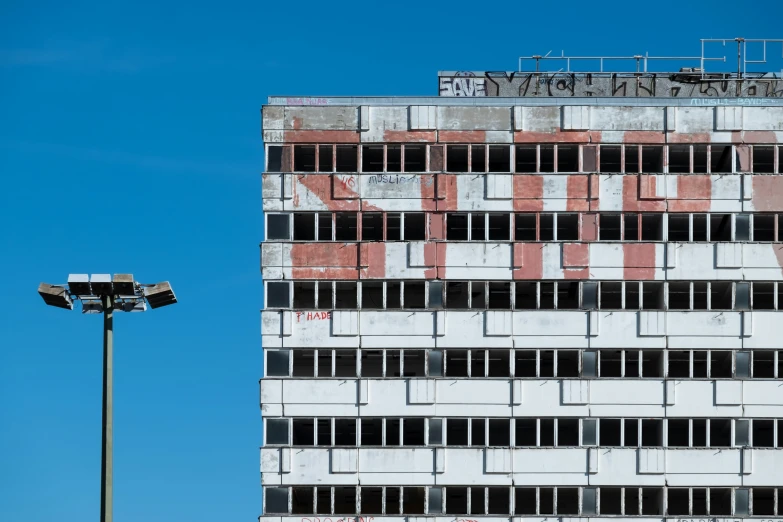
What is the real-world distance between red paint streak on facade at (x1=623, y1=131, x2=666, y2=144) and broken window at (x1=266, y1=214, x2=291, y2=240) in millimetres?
17669

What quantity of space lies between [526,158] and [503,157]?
117 cm

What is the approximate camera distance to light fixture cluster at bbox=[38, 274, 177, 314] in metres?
65.6

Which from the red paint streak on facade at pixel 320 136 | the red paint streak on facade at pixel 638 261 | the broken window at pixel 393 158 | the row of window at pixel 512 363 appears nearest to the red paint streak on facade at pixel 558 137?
the red paint streak on facade at pixel 638 261

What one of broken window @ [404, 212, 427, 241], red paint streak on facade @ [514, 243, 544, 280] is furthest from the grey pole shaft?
red paint streak on facade @ [514, 243, 544, 280]

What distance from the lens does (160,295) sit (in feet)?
221

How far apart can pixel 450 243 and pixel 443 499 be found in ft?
41.9

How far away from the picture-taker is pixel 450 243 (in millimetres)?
97688

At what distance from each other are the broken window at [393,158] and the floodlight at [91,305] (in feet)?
110

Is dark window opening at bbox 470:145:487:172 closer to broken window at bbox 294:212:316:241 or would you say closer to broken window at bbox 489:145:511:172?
broken window at bbox 489:145:511:172

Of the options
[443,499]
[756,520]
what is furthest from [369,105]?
[756,520]

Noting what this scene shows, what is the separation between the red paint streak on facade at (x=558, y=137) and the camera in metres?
98.4

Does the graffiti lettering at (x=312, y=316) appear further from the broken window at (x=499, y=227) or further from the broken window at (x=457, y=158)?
the broken window at (x=457, y=158)

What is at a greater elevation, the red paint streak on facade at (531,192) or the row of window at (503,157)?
the row of window at (503,157)

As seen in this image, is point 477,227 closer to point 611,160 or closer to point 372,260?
point 372,260
